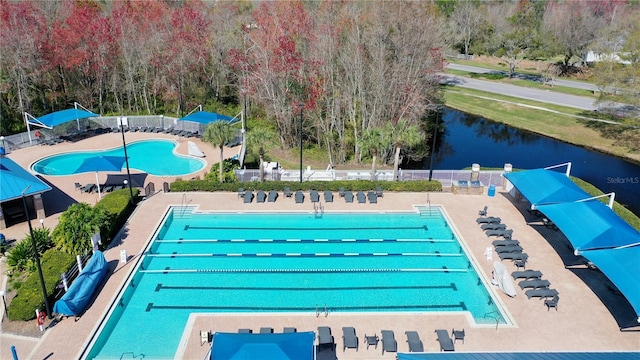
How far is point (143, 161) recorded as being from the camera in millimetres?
36500

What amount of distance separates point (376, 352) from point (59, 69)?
145 ft

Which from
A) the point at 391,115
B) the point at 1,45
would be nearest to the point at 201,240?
the point at 391,115

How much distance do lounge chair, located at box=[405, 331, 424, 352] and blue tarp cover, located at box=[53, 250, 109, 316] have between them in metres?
13.1

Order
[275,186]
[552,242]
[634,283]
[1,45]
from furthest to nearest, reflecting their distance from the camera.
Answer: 1. [1,45]
2. [275,186]
3. [552,242]
4. [634,283]

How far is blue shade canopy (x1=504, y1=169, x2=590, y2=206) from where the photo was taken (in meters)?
24.2

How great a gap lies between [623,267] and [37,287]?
24065 mm

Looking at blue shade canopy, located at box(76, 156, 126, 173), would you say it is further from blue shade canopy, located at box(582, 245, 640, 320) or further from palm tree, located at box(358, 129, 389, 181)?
blue shade canopy, located at box(582, 245, 640, 320)

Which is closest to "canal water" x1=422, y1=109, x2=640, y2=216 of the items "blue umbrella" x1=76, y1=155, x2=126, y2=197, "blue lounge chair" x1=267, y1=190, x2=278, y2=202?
"blue lounge chair" x1=267, y1=190, x2=278, y2=202

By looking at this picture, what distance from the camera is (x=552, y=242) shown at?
24188mm

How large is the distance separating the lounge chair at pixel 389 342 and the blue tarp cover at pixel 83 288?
1217 centimetres

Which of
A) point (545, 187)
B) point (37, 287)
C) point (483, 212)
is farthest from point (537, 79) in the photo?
point (37, 287)

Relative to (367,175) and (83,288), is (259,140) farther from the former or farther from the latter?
(83,288)

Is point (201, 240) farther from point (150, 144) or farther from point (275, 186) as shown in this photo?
point (150, 144)

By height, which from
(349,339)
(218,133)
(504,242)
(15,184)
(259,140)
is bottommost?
(349,339)
